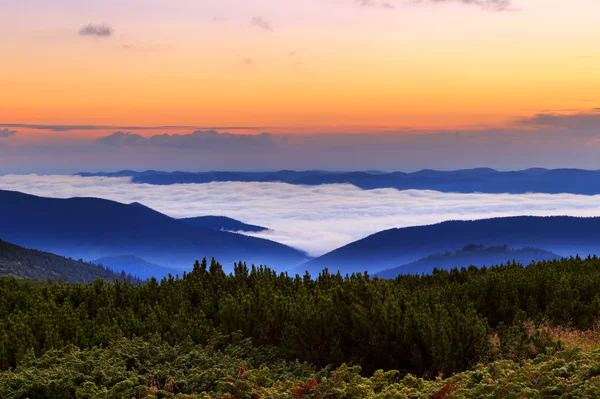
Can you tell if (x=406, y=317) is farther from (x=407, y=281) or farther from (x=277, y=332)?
(x=407, y=281)

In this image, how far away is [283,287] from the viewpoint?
16203 millimetres

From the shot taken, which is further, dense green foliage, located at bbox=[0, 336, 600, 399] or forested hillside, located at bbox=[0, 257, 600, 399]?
forested hillside, located at bbox=[0, 257, 600, 399]

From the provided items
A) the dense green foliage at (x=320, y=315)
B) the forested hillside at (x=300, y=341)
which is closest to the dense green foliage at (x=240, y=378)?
the forested hillside at (x=300, y=341)

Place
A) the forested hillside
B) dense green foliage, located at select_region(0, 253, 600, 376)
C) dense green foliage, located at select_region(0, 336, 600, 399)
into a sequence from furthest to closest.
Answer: dense green foliage, located at select_region(0, 253, 600, 376), the forested hillside, dense green foliage, located at select_region(0, 336, 600, 399)

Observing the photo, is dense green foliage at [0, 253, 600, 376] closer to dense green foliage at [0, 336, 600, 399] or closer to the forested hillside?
the forested hillside

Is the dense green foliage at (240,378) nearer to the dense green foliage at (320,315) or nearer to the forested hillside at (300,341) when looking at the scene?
the forested hillside at (300,341)

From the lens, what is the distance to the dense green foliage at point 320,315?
10742 millimetres

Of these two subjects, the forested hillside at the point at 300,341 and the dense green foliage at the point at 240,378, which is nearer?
the dense green foliage at the point at 240,378

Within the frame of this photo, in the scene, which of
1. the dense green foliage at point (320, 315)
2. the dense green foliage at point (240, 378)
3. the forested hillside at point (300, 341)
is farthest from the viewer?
the dense green foliage at point (320, 315)

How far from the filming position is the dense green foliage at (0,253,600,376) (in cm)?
1074

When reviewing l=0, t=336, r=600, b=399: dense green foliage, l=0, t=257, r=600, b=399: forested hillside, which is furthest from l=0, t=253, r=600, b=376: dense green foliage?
l=0, t=336, r=600, b=399: dense green foliage

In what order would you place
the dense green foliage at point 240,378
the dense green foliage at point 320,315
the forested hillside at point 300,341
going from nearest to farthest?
the dense green foliage at point 240,378 → the forested hillside at point 300,341 → the dense green foliage at point 320,315

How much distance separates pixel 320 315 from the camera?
444 inches

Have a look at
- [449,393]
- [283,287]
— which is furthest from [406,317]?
[283,287]
